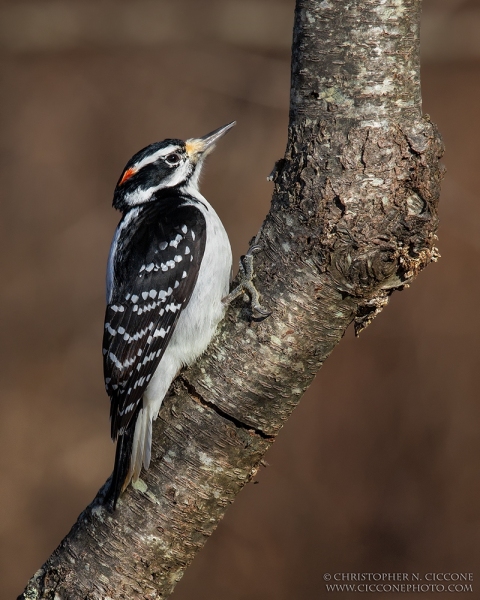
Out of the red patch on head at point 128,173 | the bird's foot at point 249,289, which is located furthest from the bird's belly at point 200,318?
the red patch on head at point 128,173

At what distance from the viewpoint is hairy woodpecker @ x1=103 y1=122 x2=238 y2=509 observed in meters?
3.25

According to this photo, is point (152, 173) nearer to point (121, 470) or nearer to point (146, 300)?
point (146, 300)

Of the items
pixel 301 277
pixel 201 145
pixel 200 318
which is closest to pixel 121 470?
pixel 200 318

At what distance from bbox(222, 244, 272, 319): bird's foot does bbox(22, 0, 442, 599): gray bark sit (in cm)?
4

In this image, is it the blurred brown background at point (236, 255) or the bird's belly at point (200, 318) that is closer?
the bird's belly at point (200, 318)

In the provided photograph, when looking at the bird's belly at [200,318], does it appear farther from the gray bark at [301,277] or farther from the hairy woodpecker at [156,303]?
the gray bark at [301,277]

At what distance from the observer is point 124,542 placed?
2.83 metres

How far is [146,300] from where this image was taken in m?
3.50

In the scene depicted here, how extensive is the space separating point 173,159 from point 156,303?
1014mm

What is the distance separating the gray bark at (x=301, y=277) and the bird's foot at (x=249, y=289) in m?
0.04

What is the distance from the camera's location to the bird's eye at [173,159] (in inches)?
160

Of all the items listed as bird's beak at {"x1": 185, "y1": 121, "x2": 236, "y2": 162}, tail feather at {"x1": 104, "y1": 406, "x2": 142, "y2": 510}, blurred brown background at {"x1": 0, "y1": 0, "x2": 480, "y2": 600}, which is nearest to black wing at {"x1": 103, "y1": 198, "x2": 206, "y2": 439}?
tail feather at {"x1": 104, "y1": 406, "x2": 142, "y2": 510}

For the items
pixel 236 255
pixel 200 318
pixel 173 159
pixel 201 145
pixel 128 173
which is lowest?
pixel 200 318

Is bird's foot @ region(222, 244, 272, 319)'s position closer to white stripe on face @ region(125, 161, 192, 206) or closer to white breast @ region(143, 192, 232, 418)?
white breast @ region(143, 192, 232, 418)
